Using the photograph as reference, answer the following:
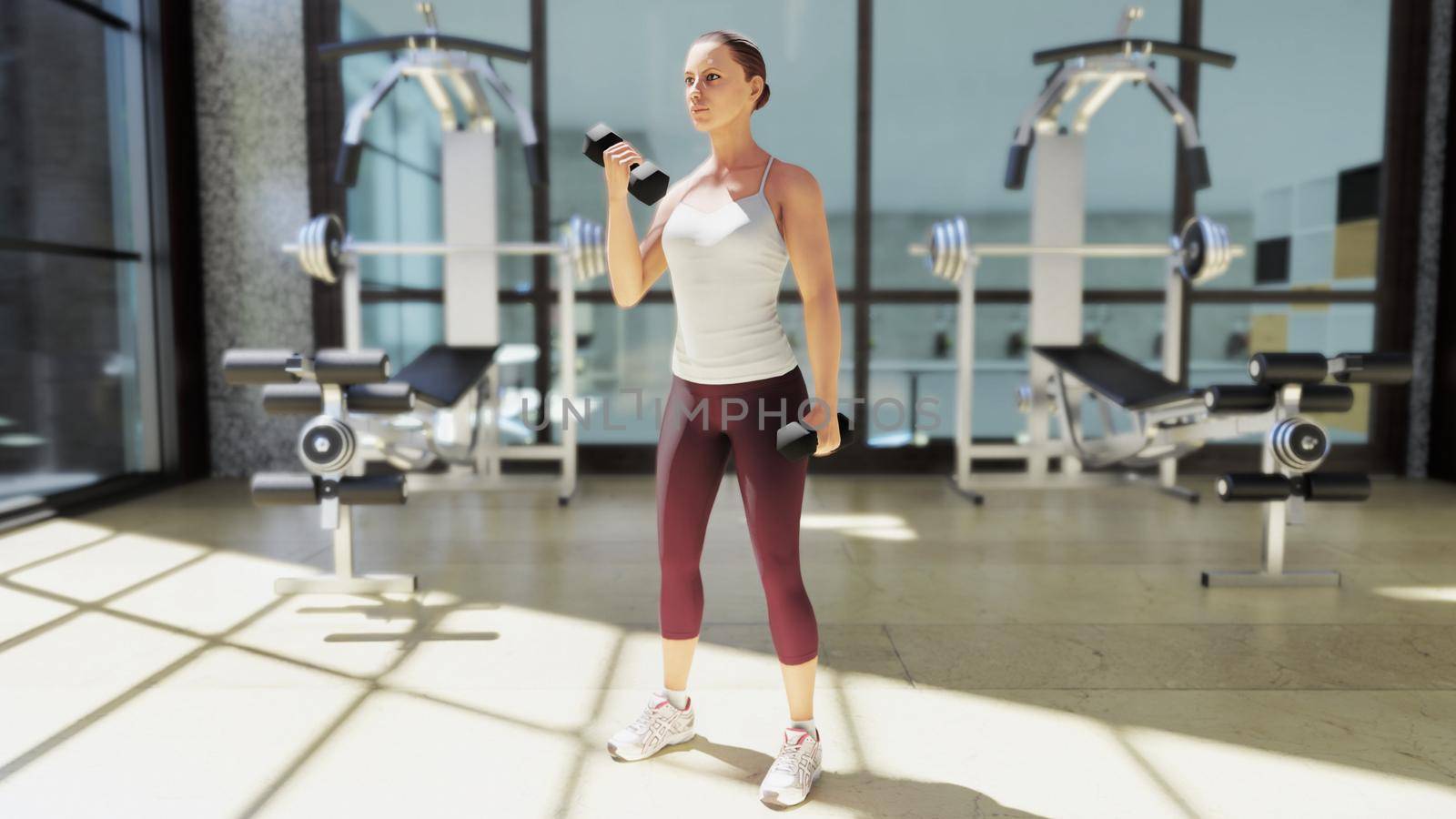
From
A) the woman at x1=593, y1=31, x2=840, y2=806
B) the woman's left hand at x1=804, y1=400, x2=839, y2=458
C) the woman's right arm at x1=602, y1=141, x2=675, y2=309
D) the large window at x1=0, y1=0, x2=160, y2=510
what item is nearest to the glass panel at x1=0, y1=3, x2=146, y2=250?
the large window at x1=0, y1=0, x2=160, y2=510

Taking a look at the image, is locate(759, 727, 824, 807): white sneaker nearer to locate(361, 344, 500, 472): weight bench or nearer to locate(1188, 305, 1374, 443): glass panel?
locate(361, 344, 500, 472): weight bench

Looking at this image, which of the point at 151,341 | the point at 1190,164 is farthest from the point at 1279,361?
the point at 151,341

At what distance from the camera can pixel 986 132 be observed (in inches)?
207

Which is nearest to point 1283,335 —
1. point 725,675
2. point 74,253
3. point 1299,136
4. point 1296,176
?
point 1296,176

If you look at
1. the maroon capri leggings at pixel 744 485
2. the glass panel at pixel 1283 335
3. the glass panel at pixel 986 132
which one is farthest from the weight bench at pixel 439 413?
the glass panel at pixel 1283 335

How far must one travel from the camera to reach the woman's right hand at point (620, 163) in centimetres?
145

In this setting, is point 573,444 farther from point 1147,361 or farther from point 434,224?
point 1147,361

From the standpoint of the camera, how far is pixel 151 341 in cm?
429

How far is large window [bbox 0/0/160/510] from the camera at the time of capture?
3.53 m

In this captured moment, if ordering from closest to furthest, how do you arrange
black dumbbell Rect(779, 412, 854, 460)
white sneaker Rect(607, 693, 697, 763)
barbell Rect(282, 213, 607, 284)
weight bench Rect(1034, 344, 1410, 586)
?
black dumbbell Rect(779, 412, 854, 460), white sneaker Rect(607, 693, 697, 763), weight bench Rect(1034, 344, 1410, 586), barbell Rect(282, 213, 607, 284)

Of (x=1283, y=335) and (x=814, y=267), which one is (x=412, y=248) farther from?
(x=1283, y=335)

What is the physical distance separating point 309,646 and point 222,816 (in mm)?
817

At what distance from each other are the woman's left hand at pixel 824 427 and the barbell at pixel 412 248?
8.14 feet

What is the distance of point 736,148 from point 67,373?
3.60 metres
